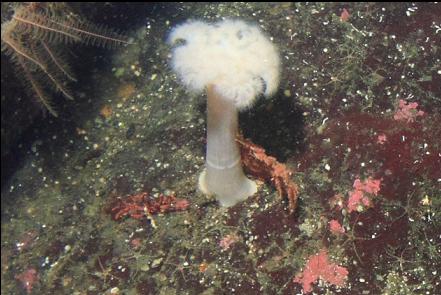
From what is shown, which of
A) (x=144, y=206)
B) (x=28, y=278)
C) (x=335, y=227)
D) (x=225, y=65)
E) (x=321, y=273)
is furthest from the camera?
(x=28, y=278)

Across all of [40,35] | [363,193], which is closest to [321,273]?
[363,193]

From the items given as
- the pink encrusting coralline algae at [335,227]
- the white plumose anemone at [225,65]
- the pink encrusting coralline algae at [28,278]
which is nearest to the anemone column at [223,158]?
the white plumose anemone at [225,65]

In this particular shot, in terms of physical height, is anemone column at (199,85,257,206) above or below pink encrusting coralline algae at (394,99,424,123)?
below

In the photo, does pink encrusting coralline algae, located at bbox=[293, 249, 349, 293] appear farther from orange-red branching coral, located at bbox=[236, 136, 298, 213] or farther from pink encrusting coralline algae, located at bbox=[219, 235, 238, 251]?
pink encrusting coralline algae, located at bbox=[219, 235, 238, 251]

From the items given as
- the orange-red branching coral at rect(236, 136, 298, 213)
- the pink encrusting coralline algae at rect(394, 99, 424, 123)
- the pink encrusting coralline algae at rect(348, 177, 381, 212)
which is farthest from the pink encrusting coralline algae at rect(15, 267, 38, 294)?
the pink encrusting coralline algae at rect(394, 99, 424, 123)

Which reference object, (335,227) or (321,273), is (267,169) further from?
(321,273)

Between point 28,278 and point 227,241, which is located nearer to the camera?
point 227,241

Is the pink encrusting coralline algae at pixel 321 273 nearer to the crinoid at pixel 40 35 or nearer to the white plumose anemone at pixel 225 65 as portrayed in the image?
the white plumose anemone at pixel 225 65
